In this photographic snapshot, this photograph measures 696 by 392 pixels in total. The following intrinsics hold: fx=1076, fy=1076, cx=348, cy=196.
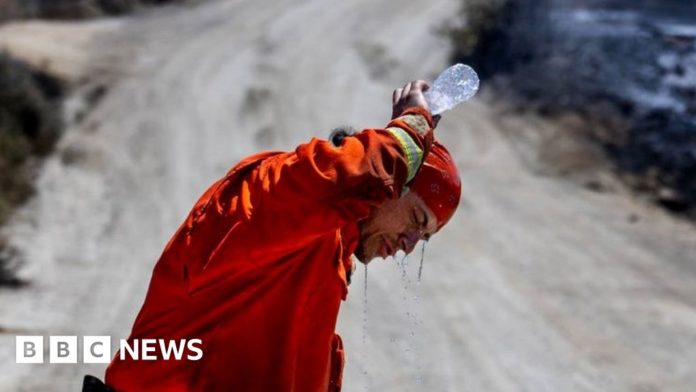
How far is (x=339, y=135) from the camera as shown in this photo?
9.80ft

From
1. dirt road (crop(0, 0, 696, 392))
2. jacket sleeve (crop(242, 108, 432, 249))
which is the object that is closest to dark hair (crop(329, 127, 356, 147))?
jacket sleeve (crop(242, 108, 432, 249))

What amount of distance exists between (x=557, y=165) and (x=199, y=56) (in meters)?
6.56

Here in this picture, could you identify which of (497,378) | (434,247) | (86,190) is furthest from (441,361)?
(86,190)

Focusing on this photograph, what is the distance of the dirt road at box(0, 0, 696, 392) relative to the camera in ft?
25.4

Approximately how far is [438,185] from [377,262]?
20.7ft

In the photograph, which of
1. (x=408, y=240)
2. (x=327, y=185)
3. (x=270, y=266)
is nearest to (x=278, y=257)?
(x=270, y=266)

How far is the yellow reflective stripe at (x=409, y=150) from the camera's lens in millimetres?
2795

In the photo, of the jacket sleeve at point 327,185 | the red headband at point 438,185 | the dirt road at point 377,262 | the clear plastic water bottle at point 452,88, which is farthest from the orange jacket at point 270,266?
the dirt road at point 377,262

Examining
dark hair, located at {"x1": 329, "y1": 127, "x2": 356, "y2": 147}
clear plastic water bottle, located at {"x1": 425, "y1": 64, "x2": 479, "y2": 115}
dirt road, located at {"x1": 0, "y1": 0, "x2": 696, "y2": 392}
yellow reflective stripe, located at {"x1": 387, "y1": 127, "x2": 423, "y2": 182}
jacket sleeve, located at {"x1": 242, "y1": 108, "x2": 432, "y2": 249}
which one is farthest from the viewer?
dirt road, located at {"x1": 0, "y1": 0, "x2": 696, "y2": 392}

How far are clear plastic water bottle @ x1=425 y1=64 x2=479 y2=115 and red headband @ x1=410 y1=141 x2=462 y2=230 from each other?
149 millimetres

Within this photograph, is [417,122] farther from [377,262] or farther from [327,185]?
[377,262]

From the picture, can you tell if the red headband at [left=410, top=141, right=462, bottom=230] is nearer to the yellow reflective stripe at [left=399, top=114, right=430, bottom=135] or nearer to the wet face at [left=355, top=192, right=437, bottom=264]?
the wet face at [left=355, top=192, right=437, bottom=264]

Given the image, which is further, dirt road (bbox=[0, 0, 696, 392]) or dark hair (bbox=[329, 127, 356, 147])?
dirt road (bbox=[0, 0, 696, 392])

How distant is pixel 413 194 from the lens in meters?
3.11
